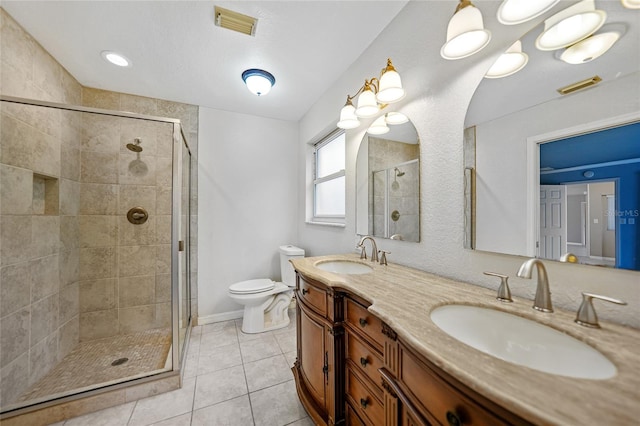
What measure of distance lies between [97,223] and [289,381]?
89.2 inches

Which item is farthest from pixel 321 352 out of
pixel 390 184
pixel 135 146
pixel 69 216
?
pixel 135 146

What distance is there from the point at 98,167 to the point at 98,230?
60cm

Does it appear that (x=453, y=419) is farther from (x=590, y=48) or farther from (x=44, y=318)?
(x=44, y=318)

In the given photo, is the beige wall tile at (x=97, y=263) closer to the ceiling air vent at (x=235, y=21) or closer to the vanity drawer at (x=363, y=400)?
the ceiling air vent at (x=235, y=21)

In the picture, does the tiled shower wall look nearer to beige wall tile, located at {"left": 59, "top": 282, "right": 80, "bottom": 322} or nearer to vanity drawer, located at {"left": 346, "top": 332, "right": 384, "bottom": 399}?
beige wall tile, located at {"left": 59, "top": 282, "right": 80, "bottom": 322}

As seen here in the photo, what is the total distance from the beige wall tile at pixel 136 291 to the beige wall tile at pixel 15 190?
1013 mm

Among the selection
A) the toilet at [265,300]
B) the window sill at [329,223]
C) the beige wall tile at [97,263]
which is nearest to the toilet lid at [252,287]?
the toilet at [265,300]

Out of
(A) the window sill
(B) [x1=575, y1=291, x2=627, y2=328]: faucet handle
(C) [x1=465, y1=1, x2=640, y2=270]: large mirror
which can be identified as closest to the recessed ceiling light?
(A) the window sill

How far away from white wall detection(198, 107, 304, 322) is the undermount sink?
7.83 feet

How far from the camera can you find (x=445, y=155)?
1175 mm

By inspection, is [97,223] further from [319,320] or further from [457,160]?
[457,160]

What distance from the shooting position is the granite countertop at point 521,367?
38 centimetres

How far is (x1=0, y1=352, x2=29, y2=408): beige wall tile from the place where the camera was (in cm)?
133

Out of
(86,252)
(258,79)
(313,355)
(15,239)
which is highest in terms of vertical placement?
(258,79)
